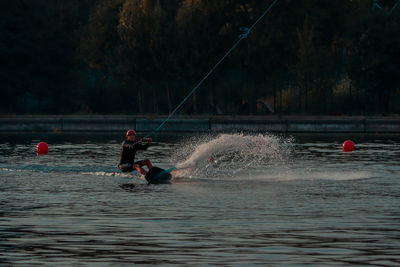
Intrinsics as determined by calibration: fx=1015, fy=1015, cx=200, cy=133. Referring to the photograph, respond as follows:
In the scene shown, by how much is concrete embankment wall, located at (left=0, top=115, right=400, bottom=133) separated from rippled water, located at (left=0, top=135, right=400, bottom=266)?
926 inches

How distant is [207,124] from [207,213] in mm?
41835

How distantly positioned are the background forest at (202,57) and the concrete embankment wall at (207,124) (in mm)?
5416

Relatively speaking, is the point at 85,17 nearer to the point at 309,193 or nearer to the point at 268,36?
the point at 268,36

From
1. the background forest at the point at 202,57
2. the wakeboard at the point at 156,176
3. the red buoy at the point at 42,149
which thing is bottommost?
the wakeboard at the point at 156,176

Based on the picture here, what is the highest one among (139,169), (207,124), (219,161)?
(207,124)

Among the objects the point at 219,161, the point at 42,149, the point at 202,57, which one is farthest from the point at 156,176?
A: the point at 202,57

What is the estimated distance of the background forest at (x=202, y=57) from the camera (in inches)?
2677

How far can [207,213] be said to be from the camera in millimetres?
19750

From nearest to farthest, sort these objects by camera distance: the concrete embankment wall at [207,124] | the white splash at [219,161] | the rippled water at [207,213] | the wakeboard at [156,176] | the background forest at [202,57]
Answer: the rippled water at [207,213], the wakeboard at [156,176], the white splash at [219,161], the concrete embankment wall at [207,124], the background forest at [202,57]

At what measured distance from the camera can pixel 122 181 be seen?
2873 cm

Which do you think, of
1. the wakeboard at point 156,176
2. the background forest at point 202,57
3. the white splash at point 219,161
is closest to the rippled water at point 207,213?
the white splash at point 219,161

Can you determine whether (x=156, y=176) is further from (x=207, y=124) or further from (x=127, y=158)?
(x=207, y=124)

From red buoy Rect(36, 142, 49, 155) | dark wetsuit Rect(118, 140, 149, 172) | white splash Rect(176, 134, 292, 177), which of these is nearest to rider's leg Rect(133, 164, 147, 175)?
dark wetsuit Rect(118, 140, 149, 172)

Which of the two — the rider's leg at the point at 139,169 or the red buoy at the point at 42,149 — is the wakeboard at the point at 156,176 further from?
the red buoy at the point at 42,149
